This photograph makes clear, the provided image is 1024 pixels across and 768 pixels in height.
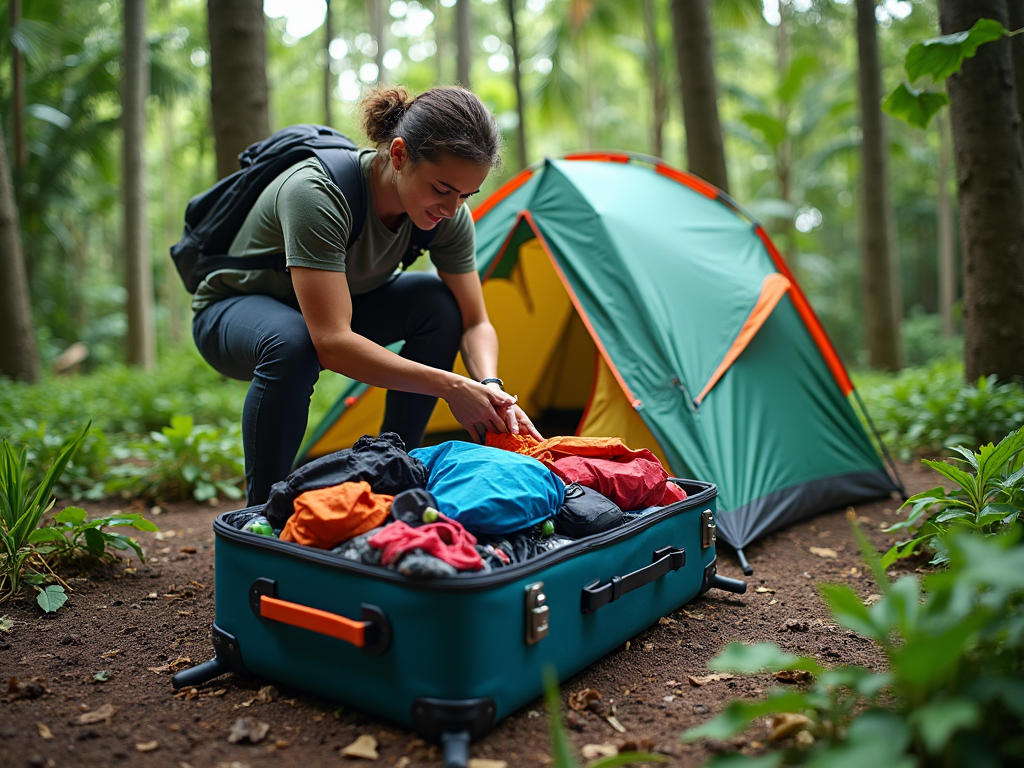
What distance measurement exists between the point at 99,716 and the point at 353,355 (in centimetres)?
89

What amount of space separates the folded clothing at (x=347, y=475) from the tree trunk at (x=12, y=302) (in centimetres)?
432

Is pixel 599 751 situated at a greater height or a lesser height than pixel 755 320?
lesser

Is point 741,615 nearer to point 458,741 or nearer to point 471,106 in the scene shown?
point 458,741

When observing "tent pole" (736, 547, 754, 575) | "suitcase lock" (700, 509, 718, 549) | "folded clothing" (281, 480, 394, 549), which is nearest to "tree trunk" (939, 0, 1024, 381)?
"tent pole" (736, 547, 754, 575)

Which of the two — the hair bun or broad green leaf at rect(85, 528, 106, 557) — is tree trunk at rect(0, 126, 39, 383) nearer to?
broad green leaf at rect(85, 528, 106, 557)

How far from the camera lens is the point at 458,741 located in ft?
3.94

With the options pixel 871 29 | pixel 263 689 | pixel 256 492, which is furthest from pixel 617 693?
pixel 871 29

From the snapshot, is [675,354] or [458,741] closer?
[458,741]

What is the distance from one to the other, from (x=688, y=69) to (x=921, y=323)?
439 inches

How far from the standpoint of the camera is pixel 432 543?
1.29 m

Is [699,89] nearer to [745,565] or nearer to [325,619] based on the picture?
[745,565]

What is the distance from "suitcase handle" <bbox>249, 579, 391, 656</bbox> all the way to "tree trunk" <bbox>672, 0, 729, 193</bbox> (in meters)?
4.21

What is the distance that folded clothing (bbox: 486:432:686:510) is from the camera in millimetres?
1812

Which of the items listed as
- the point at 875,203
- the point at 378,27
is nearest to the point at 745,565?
the point at 875,203
